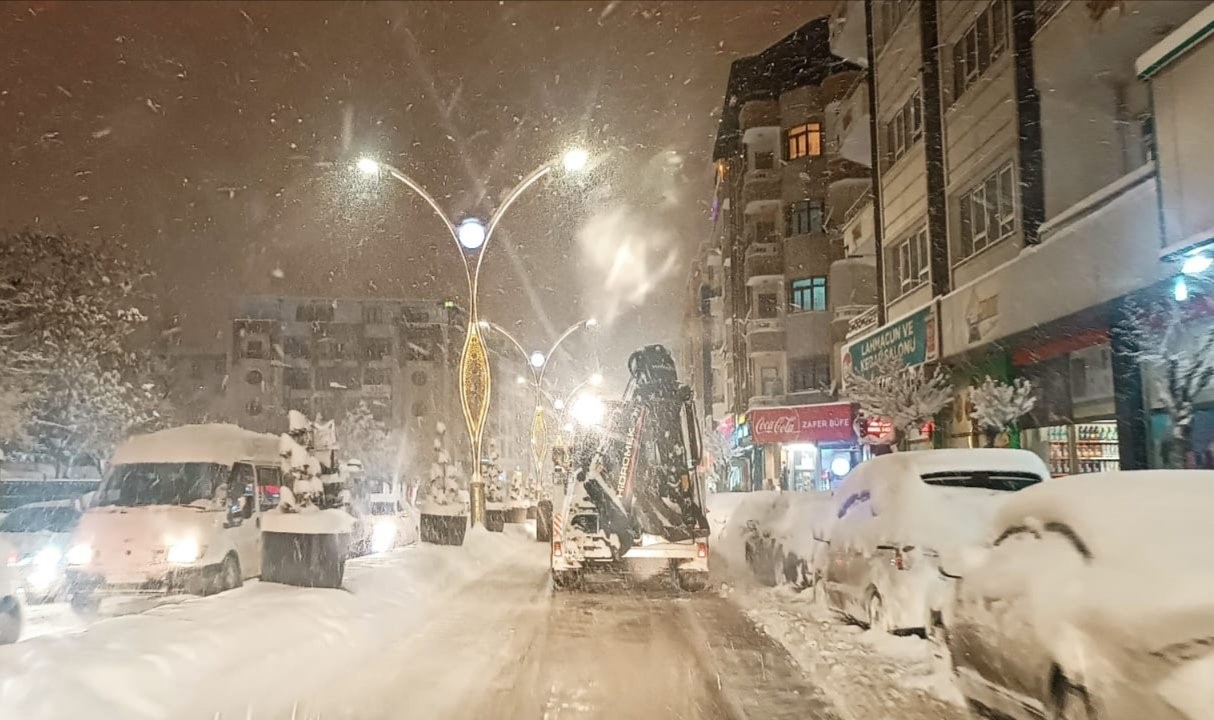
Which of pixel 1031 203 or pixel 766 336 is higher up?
pixel 766 336

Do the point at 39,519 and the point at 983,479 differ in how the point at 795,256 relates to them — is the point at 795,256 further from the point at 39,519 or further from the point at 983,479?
the point at 983,479

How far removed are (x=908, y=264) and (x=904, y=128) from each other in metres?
3.56

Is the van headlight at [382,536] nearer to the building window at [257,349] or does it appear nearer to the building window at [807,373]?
the building window at [807,373]

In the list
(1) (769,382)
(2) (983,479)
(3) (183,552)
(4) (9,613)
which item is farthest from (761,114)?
(4) (9,613)

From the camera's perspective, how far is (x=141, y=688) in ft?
23.6

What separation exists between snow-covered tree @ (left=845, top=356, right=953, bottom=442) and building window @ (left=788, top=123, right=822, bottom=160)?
24.9m

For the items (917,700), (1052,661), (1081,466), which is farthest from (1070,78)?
(1052,661)

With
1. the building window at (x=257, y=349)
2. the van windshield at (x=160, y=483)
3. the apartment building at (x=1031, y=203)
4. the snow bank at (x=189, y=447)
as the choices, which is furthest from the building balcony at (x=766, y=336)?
the building window at (x=257, y=349)

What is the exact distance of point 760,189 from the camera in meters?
50.0

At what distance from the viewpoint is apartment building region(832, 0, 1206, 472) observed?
16.2 meters

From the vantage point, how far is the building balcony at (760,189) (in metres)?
49.8

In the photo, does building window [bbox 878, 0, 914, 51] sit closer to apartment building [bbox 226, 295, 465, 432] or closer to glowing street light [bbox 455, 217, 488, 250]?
glowing street light [bbox 455, 217, 488, 250]

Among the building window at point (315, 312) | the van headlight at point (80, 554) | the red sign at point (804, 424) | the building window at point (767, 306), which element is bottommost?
the van headlight at point (80, 554)

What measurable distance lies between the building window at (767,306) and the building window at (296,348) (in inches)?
2831
